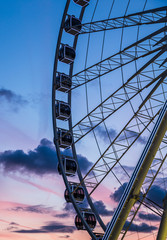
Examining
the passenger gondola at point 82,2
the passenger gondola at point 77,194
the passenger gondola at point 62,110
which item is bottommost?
the passenger gondola at point 77,194

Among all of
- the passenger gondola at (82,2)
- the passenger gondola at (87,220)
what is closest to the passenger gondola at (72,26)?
the passenger gondola at (82,2)

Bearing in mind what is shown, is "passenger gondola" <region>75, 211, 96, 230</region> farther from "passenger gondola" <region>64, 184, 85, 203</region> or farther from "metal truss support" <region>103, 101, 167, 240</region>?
"metal truss support" <region>103, 101, 167, 240</region>

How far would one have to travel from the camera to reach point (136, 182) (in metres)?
23.1

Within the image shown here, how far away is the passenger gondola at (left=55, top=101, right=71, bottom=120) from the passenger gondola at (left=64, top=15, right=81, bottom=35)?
637 cm

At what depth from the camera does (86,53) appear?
136 ft

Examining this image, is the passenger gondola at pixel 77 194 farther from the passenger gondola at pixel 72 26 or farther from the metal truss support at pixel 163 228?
the passenger gondola at pixel 72 26

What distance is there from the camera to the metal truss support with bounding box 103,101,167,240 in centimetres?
2303

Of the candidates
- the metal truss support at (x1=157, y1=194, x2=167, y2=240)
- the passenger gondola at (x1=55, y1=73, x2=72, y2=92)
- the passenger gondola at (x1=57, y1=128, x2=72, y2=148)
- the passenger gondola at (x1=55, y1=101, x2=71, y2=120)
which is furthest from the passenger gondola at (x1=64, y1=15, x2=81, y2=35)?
the metal truss support at (x1=157, y1=194, x2=167, y2=240)

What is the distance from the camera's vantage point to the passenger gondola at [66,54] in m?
39.0

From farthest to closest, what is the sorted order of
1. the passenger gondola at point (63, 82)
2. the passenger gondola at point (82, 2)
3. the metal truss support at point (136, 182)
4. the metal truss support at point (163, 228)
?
the passenger gondola at point (63, 82) < the passenger gondola at point (82, 2) < the metal truss support at point (163, 228) < the metal truss support at point (136, 182)

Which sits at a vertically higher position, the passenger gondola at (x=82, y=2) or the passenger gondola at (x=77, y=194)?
the passenger gondola at (x=82, y=2)

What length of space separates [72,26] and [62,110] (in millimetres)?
7398

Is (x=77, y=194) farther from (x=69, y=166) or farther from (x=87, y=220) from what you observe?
(x=69, y=166)

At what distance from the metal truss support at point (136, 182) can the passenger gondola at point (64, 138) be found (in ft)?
53.9
